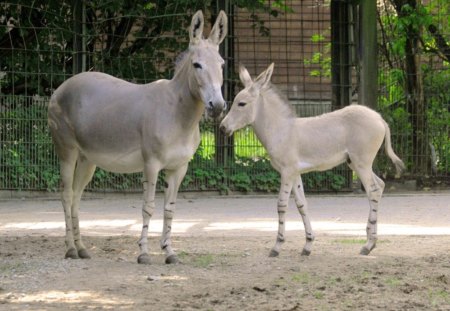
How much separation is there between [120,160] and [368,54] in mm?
8829

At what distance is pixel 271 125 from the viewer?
10055 mm

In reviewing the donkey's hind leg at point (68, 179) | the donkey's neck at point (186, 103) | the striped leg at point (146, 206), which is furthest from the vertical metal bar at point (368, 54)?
the striped leg at point (146, 206)

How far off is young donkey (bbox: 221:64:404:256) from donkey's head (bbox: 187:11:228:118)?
1013 millimetres

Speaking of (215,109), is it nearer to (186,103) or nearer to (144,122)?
(186,103)

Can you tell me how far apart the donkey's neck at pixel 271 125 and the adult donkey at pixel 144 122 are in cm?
95

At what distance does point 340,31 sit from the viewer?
17438 millimetres

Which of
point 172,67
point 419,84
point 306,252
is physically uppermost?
point 172,67

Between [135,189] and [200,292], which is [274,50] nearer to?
[135,189]

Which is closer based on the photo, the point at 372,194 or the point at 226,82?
the point at 372,194

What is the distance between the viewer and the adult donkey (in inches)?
354

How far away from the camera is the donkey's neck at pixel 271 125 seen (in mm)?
9992

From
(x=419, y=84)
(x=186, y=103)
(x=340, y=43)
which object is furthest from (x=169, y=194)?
(x=419, y=84)

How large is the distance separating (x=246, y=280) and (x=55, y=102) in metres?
3.10

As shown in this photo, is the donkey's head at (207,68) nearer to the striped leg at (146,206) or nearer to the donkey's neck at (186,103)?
the donkey's neck at (186,103)
